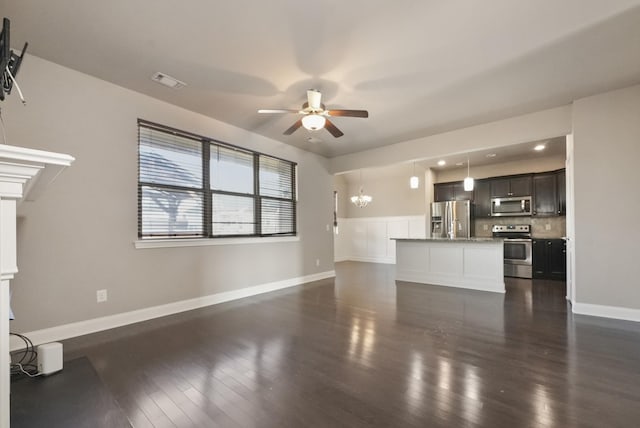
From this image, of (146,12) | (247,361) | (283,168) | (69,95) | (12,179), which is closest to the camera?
(12,179)

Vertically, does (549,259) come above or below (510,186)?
below

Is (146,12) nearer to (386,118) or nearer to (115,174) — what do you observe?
(115,174)

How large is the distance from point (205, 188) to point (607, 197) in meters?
5.30

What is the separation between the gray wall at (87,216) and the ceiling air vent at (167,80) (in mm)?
526

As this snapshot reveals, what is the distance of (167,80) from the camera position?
10.3 ft

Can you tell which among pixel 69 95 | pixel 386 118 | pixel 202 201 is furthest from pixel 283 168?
pixel 69 95

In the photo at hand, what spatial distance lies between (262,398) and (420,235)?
7238 mm

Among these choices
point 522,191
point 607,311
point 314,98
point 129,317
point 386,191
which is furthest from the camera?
point 386,191

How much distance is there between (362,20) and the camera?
2246mm

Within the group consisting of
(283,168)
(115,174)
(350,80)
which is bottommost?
(115,174)

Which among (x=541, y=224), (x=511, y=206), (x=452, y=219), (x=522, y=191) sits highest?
(x=522, y=191)

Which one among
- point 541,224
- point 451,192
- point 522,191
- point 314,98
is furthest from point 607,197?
point 451,192

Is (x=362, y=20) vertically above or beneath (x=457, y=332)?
above

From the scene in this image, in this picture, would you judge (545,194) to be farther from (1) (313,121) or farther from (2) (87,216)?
(2) (87,216)
